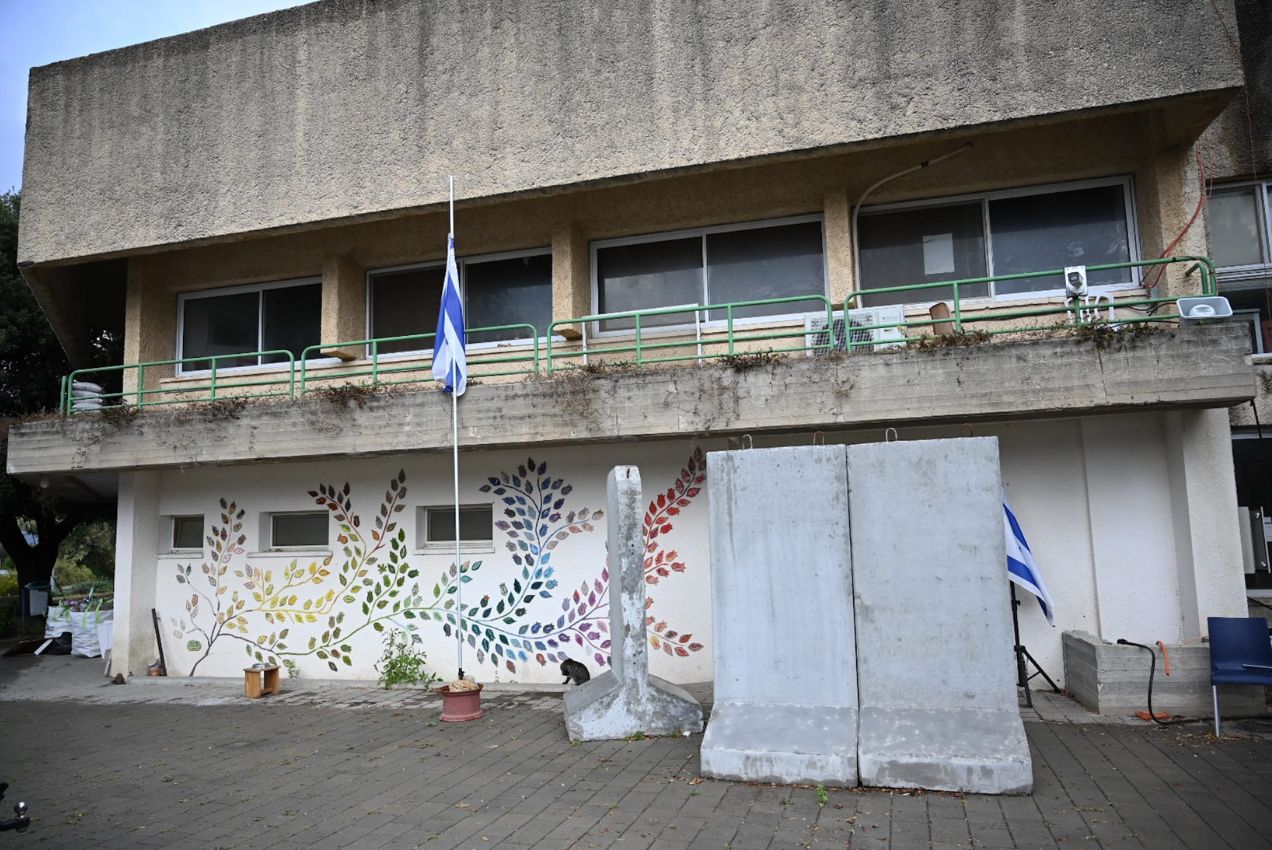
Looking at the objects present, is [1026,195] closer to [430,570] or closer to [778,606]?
[778,606]

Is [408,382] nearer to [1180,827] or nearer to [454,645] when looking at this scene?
[454,645]

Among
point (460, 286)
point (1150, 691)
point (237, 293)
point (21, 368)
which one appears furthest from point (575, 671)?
point (21, 368)

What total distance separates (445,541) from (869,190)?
286 inches

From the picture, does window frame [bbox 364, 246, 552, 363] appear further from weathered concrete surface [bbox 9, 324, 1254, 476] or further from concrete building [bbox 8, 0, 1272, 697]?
weathered concrete surface [bbox 9, 324, 1254, 476]

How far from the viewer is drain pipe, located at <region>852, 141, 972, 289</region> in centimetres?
1042

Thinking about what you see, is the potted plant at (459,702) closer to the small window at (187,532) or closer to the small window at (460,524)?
the small window at (460,524)

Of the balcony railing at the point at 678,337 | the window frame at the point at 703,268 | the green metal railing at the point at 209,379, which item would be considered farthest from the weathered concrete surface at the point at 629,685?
the green metal railing at the point at 209,379

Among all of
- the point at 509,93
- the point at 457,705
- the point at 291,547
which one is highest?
the point at 509,93

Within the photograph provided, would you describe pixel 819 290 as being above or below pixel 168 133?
below

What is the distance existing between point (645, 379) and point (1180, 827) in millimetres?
6263

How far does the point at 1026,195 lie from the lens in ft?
35.3

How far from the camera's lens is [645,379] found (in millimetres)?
9750

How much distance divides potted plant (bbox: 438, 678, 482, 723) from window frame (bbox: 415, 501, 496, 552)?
7.98ft

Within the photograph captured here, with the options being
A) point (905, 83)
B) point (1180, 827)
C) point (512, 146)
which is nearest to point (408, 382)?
point (512, 146)
